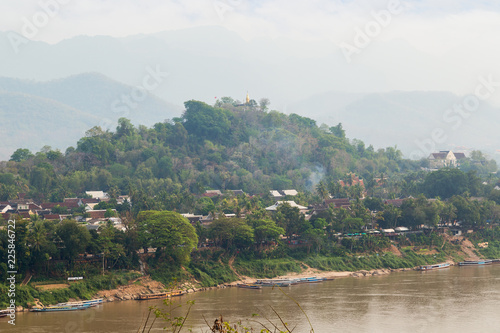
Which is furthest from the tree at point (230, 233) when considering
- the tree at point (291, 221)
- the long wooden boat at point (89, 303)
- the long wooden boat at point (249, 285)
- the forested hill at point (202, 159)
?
the forested hill at point (202, 159)

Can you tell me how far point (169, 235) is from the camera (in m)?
44.3

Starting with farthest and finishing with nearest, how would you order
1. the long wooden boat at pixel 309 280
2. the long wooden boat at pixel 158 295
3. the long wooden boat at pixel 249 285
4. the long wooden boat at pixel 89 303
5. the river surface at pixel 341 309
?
the long wooden boat at pixel 309 280, the long wooden boat at pixel 249 285, the long wooden boat at pixel 158 295, the long wooden boat at pixel 89 303, the river surface at pixel 341 309

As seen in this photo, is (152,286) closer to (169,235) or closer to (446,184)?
(169,235)

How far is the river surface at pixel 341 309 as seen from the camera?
3384 cm

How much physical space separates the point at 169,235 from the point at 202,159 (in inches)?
1786

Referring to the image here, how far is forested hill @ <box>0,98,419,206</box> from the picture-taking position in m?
75.8

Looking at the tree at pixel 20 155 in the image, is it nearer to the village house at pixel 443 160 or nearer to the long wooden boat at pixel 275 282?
the long wooden boat at pixel 275 282

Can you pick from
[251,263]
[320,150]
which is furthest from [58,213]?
[320,150]

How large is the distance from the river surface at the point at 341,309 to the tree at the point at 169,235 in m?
3.26

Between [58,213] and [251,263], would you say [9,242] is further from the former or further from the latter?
[58,213]

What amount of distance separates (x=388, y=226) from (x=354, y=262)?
26.7ft

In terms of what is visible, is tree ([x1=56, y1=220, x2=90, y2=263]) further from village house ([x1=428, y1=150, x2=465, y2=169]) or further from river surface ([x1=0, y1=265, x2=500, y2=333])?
village house ([x1=428, y1=150, x2=465, y2=169])

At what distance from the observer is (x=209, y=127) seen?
9388 centimetres

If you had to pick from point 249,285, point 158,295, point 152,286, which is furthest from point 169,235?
point 249,285
